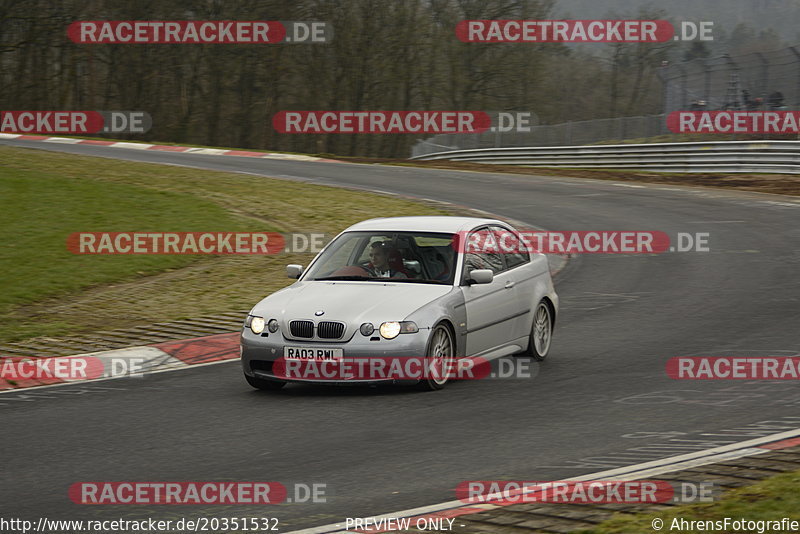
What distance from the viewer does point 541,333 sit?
11305 mm

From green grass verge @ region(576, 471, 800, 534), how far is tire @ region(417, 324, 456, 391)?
141 inches

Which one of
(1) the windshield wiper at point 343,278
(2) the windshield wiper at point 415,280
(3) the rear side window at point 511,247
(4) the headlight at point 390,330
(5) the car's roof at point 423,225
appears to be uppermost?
(5) the car's roof at point 423,225

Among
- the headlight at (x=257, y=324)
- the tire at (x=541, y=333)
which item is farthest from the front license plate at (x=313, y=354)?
the tire at (x=541, y=333)

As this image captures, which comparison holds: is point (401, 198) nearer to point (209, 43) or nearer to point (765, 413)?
point (765, 413)

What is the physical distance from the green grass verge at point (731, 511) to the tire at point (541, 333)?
16.2 ft

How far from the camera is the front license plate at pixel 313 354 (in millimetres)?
9195

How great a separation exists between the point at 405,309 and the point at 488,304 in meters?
1.21

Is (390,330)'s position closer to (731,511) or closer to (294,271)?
(294,271)

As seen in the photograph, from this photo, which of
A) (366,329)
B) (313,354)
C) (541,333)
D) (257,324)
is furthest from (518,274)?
(257,324)

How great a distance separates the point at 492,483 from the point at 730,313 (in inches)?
301

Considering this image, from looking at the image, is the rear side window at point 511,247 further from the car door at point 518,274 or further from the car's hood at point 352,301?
the car's hood at point 352,301

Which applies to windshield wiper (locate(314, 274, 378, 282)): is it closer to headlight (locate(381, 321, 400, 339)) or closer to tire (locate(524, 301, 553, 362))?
headlight (locate(381, 321, 400, 339))

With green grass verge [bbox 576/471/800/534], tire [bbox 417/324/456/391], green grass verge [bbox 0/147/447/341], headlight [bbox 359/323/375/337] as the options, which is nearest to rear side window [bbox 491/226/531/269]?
tire [bbox 417/324/456/391]

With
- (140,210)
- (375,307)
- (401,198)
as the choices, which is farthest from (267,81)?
(375,307)
